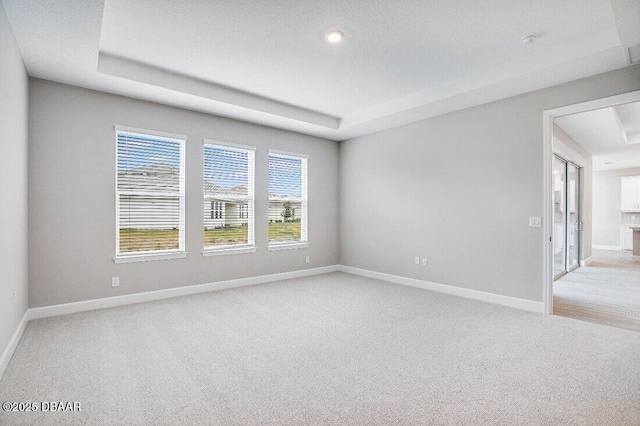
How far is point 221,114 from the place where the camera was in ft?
16.3

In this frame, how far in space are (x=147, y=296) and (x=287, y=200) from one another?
2.65 m

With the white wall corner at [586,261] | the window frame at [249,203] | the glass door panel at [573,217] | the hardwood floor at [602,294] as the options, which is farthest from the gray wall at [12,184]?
the white wall corner at [586,261]

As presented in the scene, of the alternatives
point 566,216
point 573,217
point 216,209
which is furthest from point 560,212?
point 216,209

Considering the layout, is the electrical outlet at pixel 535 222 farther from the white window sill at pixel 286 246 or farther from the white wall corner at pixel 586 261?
the white wall corner at pixel 586 261

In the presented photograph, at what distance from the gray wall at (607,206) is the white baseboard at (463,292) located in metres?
8.82

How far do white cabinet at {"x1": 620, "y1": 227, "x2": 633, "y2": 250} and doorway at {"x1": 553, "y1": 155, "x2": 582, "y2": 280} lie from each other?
430 centimetres

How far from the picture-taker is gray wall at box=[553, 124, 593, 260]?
6.05 meters

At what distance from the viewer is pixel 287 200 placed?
5.97 m

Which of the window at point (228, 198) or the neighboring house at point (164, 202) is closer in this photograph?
the neighboring house at point (164, 202)

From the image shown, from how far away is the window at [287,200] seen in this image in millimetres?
5770

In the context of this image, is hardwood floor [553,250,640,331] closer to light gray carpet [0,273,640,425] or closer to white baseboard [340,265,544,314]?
white baseboard [340,265,544,314]

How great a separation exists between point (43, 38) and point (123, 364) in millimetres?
2793

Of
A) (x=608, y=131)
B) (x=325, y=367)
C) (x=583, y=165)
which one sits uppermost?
(x=608, y=131)

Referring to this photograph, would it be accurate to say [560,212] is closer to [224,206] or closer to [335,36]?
[335,36]
